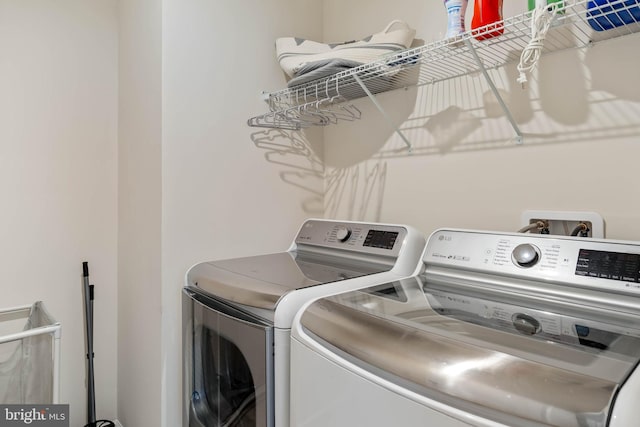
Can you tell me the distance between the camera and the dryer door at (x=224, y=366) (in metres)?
1.03

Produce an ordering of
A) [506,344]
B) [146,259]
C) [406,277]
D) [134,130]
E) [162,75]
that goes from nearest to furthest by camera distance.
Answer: [506,344] < [406,277] < [162,75] < [146,259] < [134,130]

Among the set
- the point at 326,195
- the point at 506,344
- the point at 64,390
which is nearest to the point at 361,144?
the point at 326,195

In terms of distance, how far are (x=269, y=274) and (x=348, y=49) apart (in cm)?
93

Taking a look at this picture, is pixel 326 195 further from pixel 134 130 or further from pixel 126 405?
pixel 126 405

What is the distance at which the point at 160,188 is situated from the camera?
59.0 inches

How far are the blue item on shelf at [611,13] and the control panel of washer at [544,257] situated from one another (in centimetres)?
57

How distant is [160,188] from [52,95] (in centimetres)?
85

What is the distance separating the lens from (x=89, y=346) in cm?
184

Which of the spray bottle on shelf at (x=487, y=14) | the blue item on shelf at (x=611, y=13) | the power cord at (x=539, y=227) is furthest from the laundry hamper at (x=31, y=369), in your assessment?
the blue item on shelf at (x=611, y=13)

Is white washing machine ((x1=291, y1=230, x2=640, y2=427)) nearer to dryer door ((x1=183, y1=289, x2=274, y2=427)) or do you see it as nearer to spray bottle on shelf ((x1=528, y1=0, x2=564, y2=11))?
dryer door ((x1=183, y1=289, x2=274, y2=427))

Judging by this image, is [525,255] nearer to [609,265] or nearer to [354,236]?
[609,265]

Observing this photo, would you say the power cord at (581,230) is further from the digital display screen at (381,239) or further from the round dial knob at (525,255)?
the digital display screen at (381,239)

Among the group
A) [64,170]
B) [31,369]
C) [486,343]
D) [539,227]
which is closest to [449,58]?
[539,227]

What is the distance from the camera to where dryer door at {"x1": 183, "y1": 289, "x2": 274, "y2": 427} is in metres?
1.03
